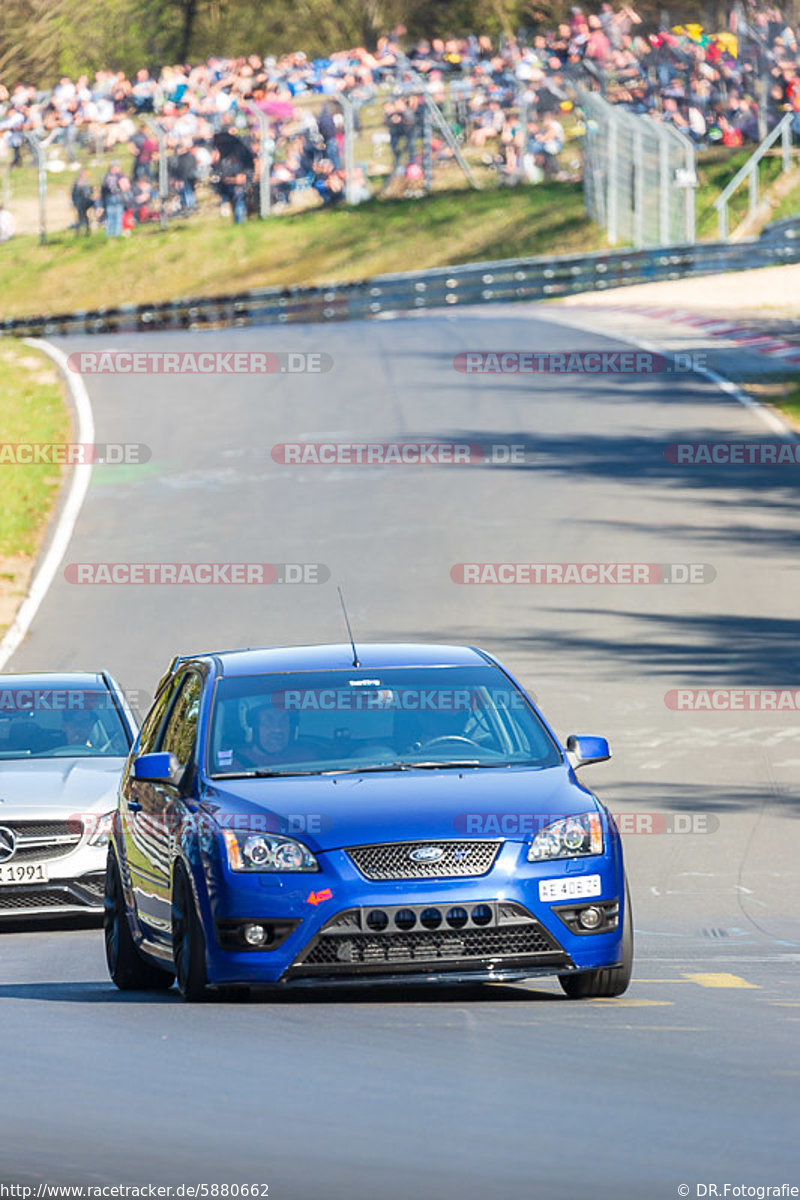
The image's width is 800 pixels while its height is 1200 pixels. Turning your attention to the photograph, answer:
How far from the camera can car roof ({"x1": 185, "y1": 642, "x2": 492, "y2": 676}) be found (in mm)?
10164

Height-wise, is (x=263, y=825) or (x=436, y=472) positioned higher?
(x=263, y=825)

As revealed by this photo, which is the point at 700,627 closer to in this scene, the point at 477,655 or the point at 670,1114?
the point at 477,655

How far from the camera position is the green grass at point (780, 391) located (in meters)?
34.2

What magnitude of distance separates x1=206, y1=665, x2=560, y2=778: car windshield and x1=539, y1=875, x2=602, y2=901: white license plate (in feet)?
2.42

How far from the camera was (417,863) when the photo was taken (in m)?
8.88

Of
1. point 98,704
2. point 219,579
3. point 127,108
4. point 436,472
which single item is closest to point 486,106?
point 127,108

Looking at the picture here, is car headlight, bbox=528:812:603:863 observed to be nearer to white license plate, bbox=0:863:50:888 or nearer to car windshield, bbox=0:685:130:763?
white license plate, bbox=0:863:50:888

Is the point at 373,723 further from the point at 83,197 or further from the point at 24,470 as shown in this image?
the point at 83,197

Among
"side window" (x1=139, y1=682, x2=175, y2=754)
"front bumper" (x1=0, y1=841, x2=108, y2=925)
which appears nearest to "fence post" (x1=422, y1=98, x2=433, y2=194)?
"front bumper" (x1=0, y1=841, x2=108, y2=925)

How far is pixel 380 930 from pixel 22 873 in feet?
17.0

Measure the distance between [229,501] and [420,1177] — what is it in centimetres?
2420

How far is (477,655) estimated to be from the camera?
10430 millimetres

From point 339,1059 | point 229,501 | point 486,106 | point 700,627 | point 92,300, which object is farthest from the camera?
point 92,300

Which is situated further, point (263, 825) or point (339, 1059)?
point (263, 825)
